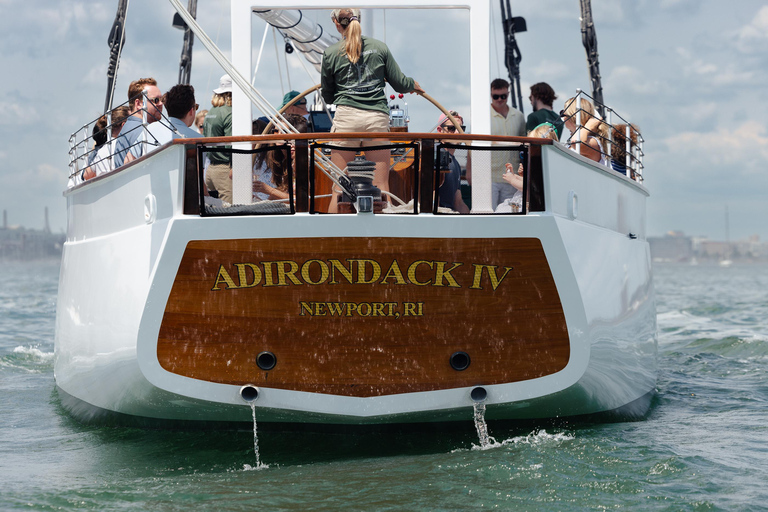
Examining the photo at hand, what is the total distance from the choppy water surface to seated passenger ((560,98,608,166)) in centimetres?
213

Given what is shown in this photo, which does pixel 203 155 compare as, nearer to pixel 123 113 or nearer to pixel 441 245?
pixel 441 245

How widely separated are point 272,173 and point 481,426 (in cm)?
223

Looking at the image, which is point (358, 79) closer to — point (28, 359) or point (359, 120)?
point (359, 120)

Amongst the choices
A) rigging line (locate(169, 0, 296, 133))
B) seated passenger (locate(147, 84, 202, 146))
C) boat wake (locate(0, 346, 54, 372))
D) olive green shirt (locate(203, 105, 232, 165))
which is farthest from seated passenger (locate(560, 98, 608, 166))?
boat wake (locate(0, 346, 54, 372))

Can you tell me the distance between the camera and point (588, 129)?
24.6 ft

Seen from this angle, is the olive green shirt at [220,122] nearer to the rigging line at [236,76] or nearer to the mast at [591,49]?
the rigging line at [236,76]

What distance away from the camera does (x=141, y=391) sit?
6578 millimetres

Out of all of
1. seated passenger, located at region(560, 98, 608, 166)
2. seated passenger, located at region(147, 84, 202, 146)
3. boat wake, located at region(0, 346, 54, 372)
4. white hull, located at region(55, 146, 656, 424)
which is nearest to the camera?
white hull, located at region(55, 146, 656, 424)

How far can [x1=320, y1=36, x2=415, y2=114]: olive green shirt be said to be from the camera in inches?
262

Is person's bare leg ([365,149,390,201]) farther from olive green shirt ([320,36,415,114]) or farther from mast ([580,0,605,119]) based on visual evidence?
mast ([580,0,605,119])

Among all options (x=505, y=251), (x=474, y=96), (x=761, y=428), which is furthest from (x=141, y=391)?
(x=761, y=428)

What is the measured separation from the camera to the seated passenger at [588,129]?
25.0 ft

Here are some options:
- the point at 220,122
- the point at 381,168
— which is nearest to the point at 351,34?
the point at 381,168

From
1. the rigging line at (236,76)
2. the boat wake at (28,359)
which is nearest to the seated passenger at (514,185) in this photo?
the rigging line at (236,76)
